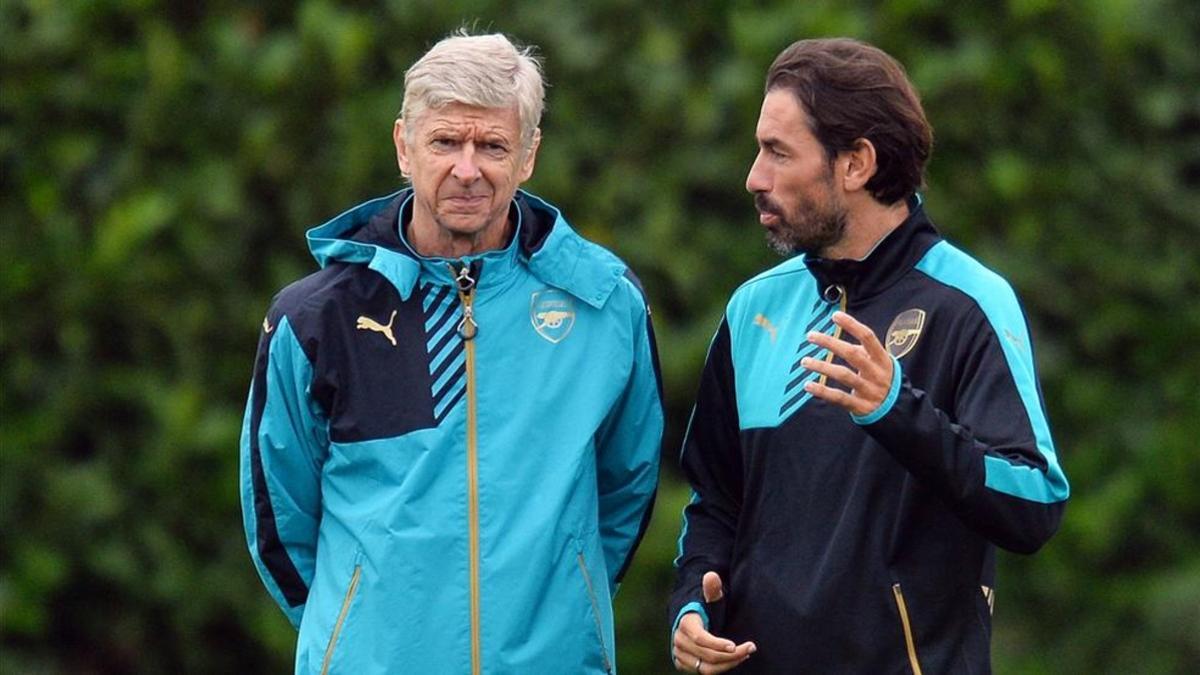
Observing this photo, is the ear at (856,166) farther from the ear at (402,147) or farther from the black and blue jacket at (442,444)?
the ear at (402,147)

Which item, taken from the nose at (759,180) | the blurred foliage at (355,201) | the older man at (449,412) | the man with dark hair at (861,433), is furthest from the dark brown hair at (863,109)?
the blurred foliage at (355,201)

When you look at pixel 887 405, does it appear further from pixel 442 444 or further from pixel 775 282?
pixel 442 444

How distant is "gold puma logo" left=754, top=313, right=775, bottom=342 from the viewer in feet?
12.7

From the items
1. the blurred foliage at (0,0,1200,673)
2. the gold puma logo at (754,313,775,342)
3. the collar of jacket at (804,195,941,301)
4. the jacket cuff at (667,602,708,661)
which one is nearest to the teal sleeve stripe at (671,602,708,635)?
the jacket cuff at (667,602,708,661)

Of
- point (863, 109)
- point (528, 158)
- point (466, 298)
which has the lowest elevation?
point (466, 298)

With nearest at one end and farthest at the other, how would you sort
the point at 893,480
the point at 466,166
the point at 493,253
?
the point at 893,480 < the point at 466,166 < the point at 493,253

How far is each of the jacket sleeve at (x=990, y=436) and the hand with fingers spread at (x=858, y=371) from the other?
18 millimetres

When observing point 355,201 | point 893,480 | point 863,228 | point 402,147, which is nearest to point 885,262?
point 863,228

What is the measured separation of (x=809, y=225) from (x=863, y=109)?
21 cm

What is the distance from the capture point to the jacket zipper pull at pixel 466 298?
3.95 m

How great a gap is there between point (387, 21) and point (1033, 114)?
1.92 meters

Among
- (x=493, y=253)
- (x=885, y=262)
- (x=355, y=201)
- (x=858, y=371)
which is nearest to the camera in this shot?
(x=858, y=371)

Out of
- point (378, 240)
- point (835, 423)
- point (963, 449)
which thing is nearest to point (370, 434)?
point (378, 240)

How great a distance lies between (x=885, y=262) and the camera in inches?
147
